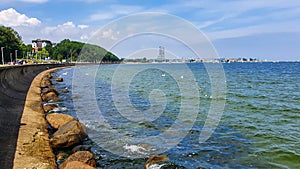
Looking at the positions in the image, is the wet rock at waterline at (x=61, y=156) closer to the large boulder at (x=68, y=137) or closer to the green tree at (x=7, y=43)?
the large boulder at (x=68, y=137)

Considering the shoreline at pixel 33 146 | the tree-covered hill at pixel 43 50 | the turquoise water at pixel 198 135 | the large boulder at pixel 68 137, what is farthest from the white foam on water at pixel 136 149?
the tree-covered hill at pixel 43 50

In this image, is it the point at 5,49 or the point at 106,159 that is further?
the point at 5,49

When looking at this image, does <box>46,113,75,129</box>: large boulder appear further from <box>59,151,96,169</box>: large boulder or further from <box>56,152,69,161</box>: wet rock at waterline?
<box>59,151,96,169</box>: large boulder

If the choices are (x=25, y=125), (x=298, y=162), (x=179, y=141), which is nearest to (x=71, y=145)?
(x=25, y=125)

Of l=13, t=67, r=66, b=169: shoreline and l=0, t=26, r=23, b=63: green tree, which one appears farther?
l=0, t=26, r=23, b=63: green tree

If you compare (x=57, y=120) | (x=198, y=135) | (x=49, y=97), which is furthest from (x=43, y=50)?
(x=198, y=135)

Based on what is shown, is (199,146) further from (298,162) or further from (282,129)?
(282,129)

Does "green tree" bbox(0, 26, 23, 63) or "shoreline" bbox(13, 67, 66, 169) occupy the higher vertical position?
"green tree" bbox(0, 26, 23, 63)

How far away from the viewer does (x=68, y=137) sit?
9805 mm

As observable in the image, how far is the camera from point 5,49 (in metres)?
79.6

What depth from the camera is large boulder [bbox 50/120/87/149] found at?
9.54 m

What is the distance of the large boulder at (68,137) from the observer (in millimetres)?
9539

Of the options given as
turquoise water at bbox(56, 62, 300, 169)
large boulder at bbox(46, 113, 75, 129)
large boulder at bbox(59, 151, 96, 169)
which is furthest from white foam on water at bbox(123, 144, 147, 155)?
large boulder at bbox(46, 113, 75, 129)

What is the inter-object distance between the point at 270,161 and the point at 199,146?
251cm
